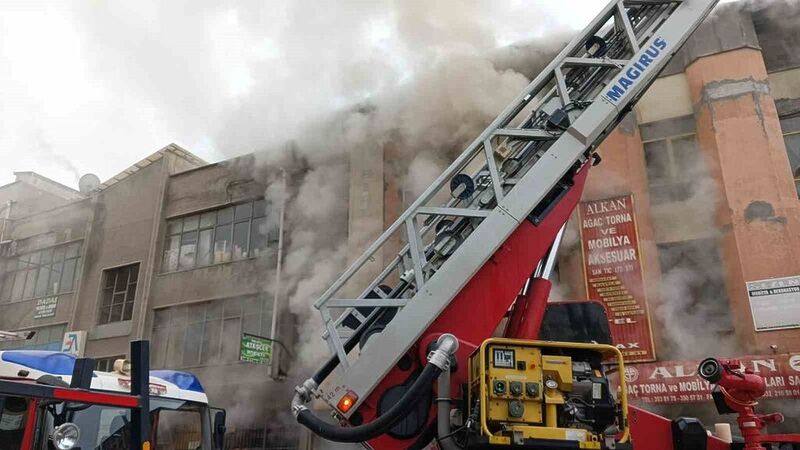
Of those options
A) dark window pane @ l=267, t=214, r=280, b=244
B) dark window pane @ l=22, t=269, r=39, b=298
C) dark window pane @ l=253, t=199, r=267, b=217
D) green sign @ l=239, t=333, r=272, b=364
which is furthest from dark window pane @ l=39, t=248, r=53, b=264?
green sign @ l=239, t=333, r=272, b=364

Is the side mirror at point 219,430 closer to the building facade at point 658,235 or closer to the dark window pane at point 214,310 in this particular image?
the building facade at point 658,235

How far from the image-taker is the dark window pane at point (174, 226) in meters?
19.3

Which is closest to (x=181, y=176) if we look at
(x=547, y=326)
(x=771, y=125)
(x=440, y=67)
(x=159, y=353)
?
(x=159, y=353)

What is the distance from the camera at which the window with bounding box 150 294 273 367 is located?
16609mm

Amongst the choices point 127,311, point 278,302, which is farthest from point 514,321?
point 127,311

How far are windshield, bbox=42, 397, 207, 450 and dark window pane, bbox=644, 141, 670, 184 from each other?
10.3 m

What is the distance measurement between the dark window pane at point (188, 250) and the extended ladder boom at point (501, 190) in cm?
1469

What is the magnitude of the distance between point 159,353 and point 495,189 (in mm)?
15986

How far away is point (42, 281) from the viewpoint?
2153cm

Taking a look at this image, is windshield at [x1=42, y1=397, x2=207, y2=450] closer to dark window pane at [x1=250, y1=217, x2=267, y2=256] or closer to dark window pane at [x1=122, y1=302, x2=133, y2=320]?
dark window pane at [x1=250, y1=217, x2=267, y2=256]

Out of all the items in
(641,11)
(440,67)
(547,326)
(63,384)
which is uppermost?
(440,67)

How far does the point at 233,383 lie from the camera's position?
16062 millimetres

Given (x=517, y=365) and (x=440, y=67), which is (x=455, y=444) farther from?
(x=440, y=67)

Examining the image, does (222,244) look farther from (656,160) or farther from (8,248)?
(656,160)
